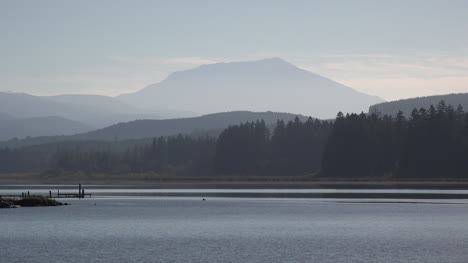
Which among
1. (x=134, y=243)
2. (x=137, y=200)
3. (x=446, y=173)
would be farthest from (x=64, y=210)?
(x=446, y=173)

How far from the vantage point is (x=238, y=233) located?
85438 millimetres

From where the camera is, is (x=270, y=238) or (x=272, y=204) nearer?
(x=270, y=238)

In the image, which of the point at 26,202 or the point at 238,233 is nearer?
the point at 238,233

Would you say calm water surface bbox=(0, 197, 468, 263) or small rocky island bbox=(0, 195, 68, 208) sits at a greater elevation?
small rocky island bbox=(0, 195, 68, 208)

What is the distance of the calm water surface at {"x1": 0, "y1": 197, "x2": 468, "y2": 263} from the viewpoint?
67750 mm

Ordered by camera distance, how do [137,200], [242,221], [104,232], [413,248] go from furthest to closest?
[137,200] → [242,221] → [104,232] → [413,248]

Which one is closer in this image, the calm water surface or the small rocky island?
the calm water surface

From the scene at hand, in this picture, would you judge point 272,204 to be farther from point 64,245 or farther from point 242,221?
point 64,245

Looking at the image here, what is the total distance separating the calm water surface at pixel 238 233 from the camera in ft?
222

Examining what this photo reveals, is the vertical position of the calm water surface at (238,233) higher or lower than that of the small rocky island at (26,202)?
lower

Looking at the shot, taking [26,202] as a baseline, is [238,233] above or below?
below

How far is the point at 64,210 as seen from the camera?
119 meters

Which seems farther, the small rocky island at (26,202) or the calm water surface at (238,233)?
the small rocky island at (26,202)

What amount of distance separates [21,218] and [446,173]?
12042 cm
